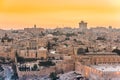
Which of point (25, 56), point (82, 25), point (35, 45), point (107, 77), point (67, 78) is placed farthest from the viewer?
point (82, 25)

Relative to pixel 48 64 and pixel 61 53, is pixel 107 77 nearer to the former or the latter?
pixel 48 64

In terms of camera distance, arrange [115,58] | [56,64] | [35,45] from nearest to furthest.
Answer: [56,64] < [115,58] < [35,45]

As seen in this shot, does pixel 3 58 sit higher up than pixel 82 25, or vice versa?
pixel 82 25

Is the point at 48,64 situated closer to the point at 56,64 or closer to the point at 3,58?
the point at 56,64

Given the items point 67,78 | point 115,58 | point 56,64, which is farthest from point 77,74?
point 115,58

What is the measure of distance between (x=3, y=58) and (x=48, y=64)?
3.56 m

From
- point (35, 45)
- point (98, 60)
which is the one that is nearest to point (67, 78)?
point (98, 60)

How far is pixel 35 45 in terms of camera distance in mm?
23203

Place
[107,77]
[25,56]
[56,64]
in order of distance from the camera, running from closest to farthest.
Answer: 1. [107,77]
2. [56,64]
3. [25,56]

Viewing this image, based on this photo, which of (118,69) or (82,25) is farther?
(82,25)

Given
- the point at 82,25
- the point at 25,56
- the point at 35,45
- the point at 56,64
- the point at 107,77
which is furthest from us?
the point at 82,25

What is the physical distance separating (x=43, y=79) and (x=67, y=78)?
0.73m

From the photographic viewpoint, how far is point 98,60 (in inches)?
656

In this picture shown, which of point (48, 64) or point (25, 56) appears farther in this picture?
point (25, 56)
